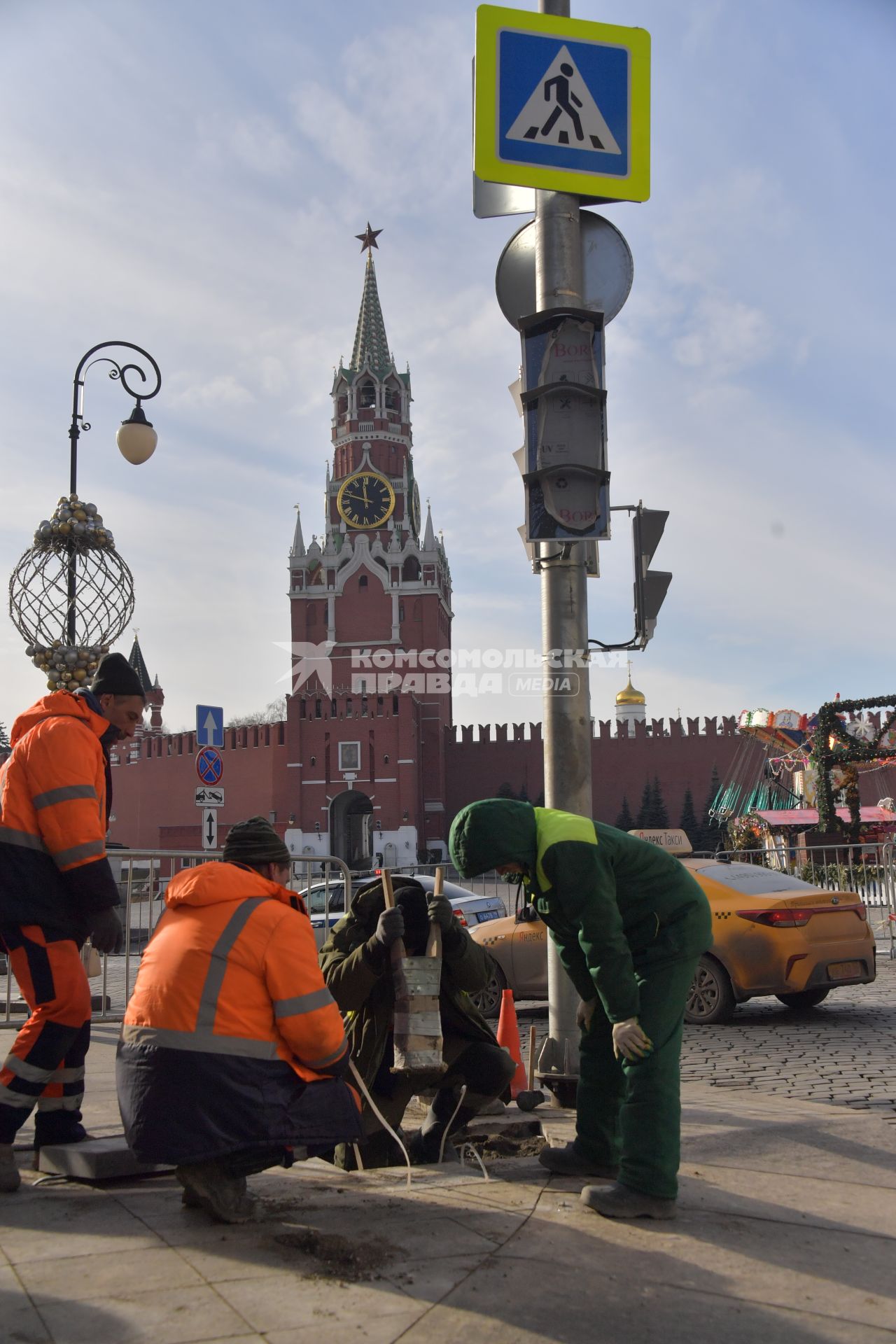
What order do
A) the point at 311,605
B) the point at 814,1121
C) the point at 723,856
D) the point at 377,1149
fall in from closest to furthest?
the point at 377,1149
the point at 814,1121
the point at 723,856
the point at 311,605

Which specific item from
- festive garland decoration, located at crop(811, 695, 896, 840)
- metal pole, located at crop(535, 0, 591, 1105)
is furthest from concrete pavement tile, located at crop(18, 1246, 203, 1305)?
festive garland decoration, located at crop(811, 695, 896, 840)

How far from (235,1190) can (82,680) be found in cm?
571

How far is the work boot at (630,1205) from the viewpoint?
3.28 meters

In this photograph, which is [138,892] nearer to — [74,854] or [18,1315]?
[74,854]

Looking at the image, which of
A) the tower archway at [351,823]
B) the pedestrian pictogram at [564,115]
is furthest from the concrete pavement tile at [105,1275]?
the tower archway at [351,823]

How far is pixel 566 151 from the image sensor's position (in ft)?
18.4

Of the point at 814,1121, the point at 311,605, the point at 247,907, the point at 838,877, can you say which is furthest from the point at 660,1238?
the point at 311,605

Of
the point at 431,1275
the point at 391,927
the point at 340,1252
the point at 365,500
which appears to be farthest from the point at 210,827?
the point at 365,500

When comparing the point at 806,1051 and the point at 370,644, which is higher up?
the point at 370,644

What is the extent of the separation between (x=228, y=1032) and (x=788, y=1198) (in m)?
1.88

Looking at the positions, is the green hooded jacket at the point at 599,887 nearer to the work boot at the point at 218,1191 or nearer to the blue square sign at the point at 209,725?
the work boot at the point at 218,1191

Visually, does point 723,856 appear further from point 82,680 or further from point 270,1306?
point 270,1306

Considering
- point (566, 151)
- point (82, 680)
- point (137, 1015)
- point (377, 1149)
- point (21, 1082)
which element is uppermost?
point (566, 151)

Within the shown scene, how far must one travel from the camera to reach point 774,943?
8.03 meters
